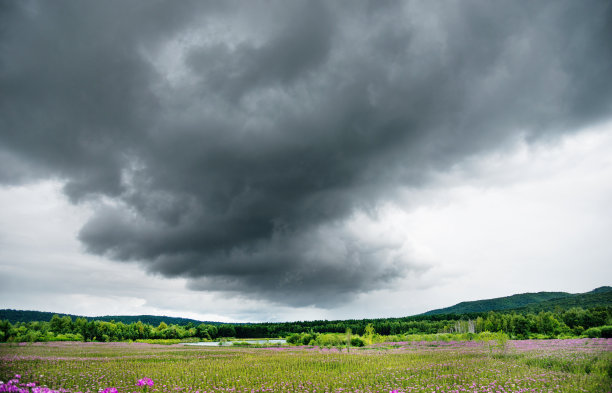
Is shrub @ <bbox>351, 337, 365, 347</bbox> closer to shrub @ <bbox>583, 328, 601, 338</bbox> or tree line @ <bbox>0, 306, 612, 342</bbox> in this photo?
tree line @ <bbox>0, 306, 612, 342</bbox>

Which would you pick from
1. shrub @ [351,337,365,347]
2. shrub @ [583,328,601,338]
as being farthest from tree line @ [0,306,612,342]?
shrub @ [351,337,365,347]

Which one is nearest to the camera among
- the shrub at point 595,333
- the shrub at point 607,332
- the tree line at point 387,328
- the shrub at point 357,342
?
the shrub at point 607,332

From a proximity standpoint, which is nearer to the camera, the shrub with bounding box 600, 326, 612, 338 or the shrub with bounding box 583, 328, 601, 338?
the shrub with bounding box 600, 326, 612, 338

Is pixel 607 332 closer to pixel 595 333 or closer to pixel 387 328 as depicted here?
pixel 595 333

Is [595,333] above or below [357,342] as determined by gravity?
above

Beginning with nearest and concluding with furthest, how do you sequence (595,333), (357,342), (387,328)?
(595,333) < (357,342) < (387,328)

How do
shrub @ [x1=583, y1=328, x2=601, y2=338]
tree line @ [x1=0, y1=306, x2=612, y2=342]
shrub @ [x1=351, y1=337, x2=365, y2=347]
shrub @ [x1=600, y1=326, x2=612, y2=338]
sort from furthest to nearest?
1. tree line @ [x1=0, y1=306, x2=612, y2=342]
2. shrub @ [x1=351, y1=337, x2=365, y2=347]
3. shrub @ [x1=583, y1=328, x2=601, y2=338]
4. shrub @ [x1=600, y1=326, x2=612, y2=338]

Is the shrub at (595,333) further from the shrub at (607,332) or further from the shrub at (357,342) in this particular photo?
the shrub at (357,342)

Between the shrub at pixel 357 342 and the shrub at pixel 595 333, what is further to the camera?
the shrub at pixel 357 342

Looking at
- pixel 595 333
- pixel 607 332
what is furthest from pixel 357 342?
pixel 607 332

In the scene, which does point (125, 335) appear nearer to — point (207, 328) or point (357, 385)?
point (207, 328)

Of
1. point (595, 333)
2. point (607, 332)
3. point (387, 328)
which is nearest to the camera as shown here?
point (607, 332)

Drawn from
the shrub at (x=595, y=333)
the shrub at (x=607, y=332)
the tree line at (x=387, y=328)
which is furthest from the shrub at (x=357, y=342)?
the shrub at (x=607, y=332)

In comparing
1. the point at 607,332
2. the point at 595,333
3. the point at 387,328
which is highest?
the point at 607,332
